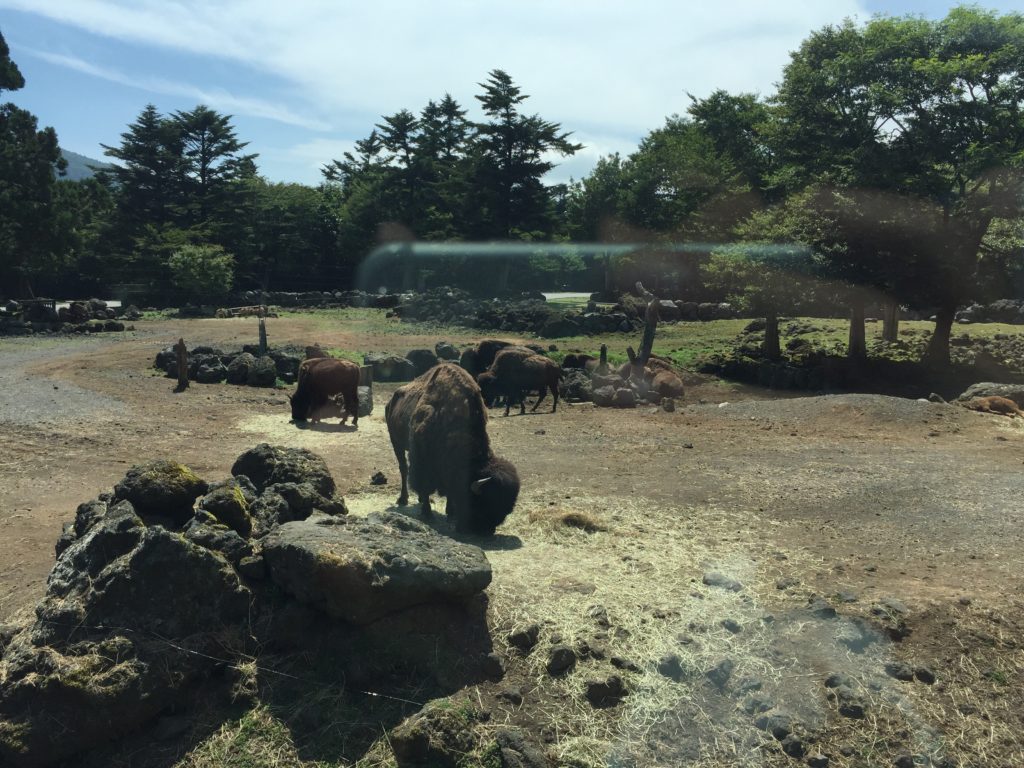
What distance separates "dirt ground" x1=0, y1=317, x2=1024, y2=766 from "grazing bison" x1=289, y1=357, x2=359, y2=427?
1.55ft

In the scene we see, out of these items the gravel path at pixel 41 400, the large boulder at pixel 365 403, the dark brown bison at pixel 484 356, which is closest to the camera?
the gravel path at pixel 41 400

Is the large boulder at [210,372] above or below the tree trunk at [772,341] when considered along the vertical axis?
below

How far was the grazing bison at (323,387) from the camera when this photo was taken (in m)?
15.3

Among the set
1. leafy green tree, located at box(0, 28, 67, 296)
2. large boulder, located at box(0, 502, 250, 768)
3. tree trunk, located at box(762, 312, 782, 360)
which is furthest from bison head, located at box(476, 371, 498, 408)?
leafy green tree, located at box(0, 28, 67, 296)

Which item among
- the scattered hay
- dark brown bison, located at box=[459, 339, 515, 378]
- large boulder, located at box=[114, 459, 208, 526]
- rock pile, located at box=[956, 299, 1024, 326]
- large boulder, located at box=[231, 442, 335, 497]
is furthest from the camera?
rock pile, located at box=[956, 299, 1024, 326]

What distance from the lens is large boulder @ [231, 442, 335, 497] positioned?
835 cm

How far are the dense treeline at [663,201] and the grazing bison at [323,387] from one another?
48.5 ft

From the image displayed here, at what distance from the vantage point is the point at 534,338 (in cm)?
3494

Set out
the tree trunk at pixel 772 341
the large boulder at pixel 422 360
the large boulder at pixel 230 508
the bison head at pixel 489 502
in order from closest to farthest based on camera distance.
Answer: the large boulder at pixel 230 508 → the bison head at pixel 489 502 → the large boulder at pixel 422 360 → the tree trunk at pixel 772 341

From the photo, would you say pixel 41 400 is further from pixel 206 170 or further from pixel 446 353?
pixel 206 170

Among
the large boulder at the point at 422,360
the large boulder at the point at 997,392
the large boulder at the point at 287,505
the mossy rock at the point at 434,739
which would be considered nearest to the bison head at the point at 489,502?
the large boulder at the point at 287,505

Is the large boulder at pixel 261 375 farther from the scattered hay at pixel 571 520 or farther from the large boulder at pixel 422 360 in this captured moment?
the scattered hay at pixel 571 520

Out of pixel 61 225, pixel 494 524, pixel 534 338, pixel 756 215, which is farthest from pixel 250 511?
pixel 61 225

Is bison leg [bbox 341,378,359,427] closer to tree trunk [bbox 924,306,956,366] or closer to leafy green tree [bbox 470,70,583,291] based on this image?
tree trunk [bbox 924,306,956,366]
